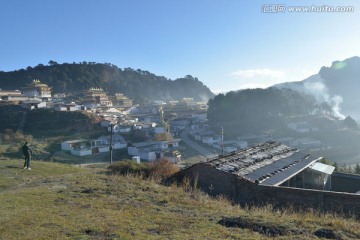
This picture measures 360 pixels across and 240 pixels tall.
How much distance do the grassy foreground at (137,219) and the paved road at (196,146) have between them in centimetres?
3642

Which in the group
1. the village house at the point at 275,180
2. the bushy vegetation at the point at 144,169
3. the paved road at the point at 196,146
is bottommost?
the paved road at the point at 196,146

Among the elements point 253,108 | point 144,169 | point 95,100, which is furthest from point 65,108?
point 144,169

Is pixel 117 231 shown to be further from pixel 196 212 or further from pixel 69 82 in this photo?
pixel 69 82

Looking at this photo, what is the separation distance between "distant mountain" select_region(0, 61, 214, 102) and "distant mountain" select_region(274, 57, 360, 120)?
63715 millimetres

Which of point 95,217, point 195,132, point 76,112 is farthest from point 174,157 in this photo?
point 95,217

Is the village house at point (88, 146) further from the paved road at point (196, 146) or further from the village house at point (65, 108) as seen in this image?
the village house at point (65, 108)

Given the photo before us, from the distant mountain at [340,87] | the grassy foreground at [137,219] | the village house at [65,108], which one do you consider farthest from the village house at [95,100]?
the distant mountain at [340,87]

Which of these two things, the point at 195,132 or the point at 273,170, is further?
the point at 195,132

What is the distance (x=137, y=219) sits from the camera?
22.9ft

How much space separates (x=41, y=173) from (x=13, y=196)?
6424 mm

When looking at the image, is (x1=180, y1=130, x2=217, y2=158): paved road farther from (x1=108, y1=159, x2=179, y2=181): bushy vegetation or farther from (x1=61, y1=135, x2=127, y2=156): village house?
(x1=108, y1=159, x2=179, y2=181): bushy vegetation

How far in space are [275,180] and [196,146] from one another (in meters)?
41.6

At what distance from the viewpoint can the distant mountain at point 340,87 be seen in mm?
160500

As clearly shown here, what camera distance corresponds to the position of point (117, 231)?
235 inches
